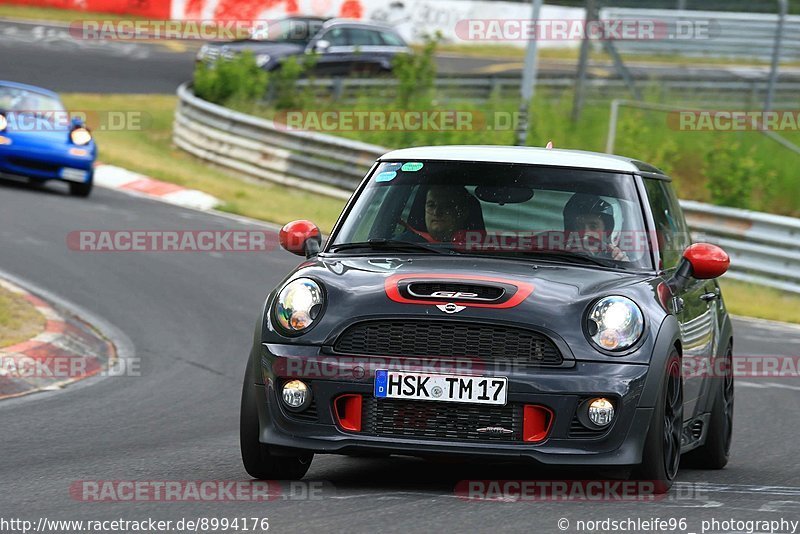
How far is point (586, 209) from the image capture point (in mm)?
7188

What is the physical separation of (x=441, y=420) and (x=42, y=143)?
1472 centimetres

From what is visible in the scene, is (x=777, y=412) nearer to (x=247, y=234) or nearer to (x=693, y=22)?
(x=247, y=234)

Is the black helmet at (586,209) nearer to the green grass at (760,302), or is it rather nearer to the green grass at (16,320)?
the green grass at (16,320)

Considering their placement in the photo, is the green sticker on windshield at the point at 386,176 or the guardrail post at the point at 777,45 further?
the guardrail post at the point at 777,45

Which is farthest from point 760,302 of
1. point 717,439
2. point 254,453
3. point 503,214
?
point 254,453

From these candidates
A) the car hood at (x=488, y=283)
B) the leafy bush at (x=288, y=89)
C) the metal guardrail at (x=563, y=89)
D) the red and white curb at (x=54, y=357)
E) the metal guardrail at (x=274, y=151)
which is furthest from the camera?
the leafy bush at (x=288, y=89)

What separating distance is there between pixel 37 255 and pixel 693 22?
1375cm

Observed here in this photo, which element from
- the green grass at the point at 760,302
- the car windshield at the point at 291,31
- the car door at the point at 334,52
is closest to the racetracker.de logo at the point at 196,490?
the green grass at the point at 760,302

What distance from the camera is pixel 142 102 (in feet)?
102

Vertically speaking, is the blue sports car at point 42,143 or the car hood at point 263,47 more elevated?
the car hood at point 263,47

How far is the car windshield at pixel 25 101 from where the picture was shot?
67.2ft

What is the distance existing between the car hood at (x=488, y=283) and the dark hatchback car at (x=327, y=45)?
24733 millimetres

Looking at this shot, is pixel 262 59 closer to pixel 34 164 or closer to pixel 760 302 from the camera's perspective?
pixel 34 164

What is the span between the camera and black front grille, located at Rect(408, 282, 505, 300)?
20.7 ft
